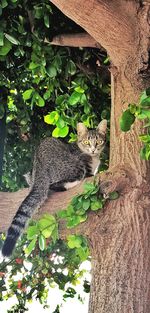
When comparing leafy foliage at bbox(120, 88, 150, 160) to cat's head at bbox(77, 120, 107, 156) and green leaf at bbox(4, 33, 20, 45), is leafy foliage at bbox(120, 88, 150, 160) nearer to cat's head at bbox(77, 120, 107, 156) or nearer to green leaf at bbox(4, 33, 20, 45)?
green leaf at bbox(4, 33, 20, 45)

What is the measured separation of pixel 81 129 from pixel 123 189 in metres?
0.87

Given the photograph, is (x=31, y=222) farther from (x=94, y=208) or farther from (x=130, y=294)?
(x=130, y=294)

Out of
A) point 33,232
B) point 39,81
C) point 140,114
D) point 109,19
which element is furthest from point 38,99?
point 140,114

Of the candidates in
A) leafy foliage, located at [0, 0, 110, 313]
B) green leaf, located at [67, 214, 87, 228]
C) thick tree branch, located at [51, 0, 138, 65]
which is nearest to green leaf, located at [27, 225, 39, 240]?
leafy foliage, located at [0, 0, 110, 313]

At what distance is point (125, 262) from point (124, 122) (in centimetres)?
56

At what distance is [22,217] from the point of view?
2268 millimetres

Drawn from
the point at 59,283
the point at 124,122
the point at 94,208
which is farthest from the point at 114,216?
the point at 59,283

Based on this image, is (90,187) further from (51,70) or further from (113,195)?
(51,70)

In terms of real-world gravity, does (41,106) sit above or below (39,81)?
below

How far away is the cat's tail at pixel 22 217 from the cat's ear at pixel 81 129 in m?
0.52

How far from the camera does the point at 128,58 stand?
1984 millimetres

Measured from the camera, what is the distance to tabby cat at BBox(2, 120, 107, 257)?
7.46 ft

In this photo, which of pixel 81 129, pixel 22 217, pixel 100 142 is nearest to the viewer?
Result: pixel 22 217

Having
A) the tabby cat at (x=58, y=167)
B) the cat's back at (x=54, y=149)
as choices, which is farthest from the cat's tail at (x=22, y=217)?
the cat's back at (x=54, y=149)
